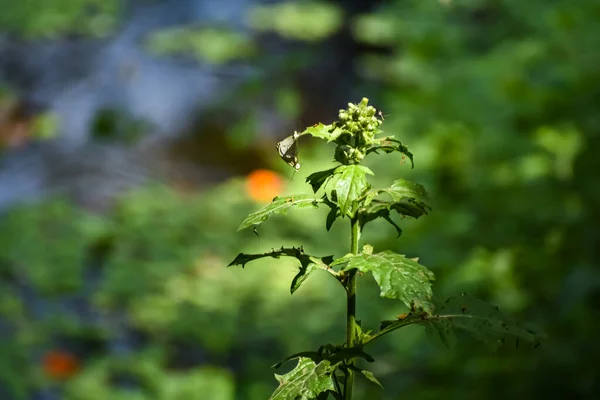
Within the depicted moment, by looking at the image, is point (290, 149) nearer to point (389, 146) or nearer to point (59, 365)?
point (389, 146)

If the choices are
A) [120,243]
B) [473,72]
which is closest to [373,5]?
[473,72]

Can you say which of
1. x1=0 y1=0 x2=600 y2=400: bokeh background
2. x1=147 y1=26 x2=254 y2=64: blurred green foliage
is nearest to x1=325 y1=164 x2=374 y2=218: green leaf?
x1=0 y1=0 x2=600 y2=400: bokeh background

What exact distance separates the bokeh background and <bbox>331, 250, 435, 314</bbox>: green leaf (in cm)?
45

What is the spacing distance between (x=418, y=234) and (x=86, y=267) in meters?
1.66

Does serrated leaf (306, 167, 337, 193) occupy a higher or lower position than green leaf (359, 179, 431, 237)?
higher

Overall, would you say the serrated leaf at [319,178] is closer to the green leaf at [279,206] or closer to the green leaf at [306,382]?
the green leaf at [279,206]

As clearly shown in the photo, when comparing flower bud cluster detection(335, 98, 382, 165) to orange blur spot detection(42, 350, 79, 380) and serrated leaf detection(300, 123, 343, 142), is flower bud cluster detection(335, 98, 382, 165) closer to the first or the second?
serrated leaf detection(300, 123, 343, 142)

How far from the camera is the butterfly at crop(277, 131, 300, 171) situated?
0.71 m

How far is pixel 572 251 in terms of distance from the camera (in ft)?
7.74

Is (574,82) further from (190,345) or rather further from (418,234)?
(190,345)

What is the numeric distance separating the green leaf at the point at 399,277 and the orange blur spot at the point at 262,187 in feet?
9.56

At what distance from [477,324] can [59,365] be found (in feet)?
9.54

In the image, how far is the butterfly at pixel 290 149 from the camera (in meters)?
0.71

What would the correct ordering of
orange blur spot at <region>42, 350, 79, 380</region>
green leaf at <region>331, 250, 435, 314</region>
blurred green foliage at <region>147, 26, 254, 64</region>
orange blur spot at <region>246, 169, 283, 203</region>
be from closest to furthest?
green leaf at <region>331, 250, 435, 314</region>
orange blur spot at <region>42, 350, 79, 380</region>
orange blur spot at <region>246, 169, 283, 203</region>
blurred green foliage at <region>147, 26, 254, 64</region>
